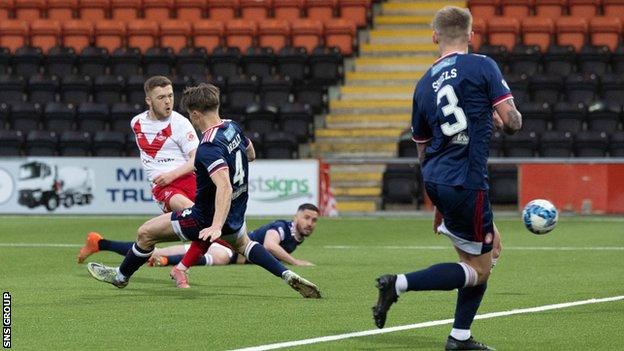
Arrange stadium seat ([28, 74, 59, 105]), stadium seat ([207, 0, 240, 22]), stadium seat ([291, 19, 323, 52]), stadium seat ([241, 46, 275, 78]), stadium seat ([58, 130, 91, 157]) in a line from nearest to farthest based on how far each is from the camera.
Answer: stadium seat ([58, 130, 91, 157])
stadium seat ([28, 74, 59, 105])
stadium seat ([241, 46, 275, 78])
stadium seat ([291, 19, 323, 52])
stadium seat ([207, 0, 240, 22])

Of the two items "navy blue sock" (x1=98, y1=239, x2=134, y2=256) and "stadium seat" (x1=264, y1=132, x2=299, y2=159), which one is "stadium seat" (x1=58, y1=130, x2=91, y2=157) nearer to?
"stadium seat" (x1=264, y1=132, x2=299, y2=159)

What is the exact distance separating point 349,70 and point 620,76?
238 inches

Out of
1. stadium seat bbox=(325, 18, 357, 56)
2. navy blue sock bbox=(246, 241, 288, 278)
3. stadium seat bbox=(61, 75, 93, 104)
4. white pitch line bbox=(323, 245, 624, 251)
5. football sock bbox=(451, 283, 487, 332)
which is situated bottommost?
white pitch line bbox=(323, 245, 624, 251)

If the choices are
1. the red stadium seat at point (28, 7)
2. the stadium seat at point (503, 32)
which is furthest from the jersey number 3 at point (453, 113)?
the red stadium seat at point (28, 7)

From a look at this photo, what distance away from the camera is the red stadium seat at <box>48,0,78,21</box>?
1283 inches

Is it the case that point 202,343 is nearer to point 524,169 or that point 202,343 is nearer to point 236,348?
point 236,348

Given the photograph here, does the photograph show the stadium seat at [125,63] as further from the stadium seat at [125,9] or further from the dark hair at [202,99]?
the dark hair at [202,99]

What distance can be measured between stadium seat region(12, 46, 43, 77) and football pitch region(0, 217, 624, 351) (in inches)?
463

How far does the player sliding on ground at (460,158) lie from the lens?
7.59 meters

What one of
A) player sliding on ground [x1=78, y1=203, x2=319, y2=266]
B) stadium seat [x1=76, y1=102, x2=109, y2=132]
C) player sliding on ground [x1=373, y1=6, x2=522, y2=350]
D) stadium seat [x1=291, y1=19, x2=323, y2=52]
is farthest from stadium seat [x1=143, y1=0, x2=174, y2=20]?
player sliding on ground [x1=373, y1=6, x2=522, y2=350]

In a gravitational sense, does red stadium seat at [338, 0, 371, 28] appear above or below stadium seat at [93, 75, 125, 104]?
above

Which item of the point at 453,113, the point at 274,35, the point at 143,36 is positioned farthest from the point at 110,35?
the point at 453,113

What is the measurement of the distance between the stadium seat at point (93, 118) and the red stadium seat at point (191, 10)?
591 centimetres

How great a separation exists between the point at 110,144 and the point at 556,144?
832 centimetres
